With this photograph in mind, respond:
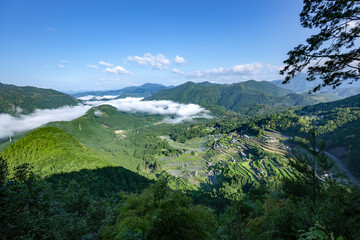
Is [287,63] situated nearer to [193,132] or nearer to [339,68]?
[339,68]

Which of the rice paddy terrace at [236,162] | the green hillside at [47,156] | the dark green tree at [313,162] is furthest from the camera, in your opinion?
the rice paddy terrace at [236,162]

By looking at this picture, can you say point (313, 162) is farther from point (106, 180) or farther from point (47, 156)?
point (47, 156)

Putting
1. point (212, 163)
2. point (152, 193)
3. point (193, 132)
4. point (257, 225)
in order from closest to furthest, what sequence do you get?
point (152, 193) < point (257, 225) < point (212, 163) < point (193, 132)

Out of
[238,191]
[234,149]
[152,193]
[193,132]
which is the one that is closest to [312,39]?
[152,193]

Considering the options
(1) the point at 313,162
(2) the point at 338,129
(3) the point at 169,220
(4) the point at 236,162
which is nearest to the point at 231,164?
(4) the point at 236,162

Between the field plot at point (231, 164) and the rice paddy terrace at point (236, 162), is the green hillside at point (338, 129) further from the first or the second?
the field plot at point (231, 164)

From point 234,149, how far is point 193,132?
229ft


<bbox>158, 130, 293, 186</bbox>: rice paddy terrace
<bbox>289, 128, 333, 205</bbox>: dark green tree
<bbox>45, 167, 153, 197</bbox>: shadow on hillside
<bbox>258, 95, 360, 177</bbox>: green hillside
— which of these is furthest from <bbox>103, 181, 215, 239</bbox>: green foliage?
<bbox>158, 130, 293, 186</bbox>: rice paddy terrace

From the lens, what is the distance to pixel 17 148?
172 ft

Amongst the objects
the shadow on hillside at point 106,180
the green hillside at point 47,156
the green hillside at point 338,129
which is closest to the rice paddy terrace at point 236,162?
the green hillside at point 338,129

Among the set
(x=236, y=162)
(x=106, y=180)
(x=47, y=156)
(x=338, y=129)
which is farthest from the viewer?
(x=338, y=129)

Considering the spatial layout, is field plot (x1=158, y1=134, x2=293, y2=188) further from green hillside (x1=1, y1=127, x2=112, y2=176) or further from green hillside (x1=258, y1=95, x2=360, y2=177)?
green hillside (x1=1, y1=127, x2=112, y2=176)

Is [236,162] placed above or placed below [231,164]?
above

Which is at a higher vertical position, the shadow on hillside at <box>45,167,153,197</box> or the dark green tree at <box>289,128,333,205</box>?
the dark green tree at <box>289,128,333,205</box>
